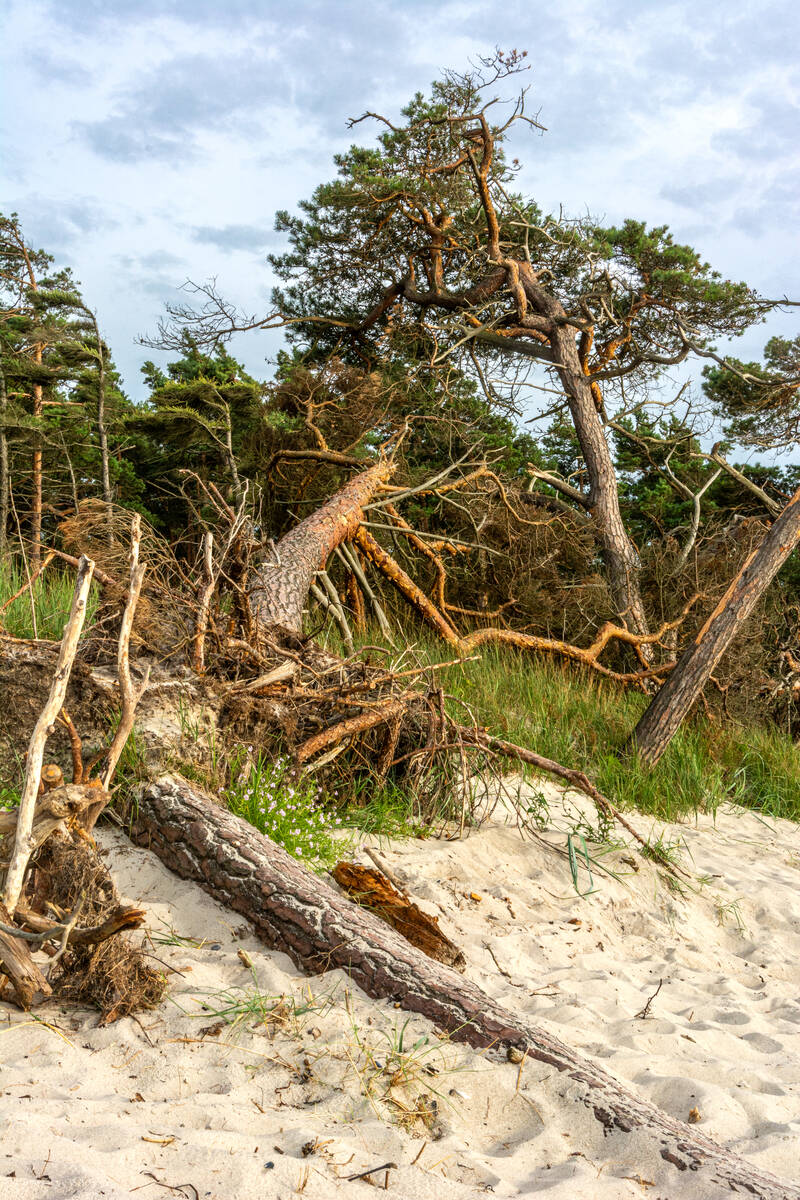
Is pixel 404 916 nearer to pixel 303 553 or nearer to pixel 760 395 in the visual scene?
pixel 303 553

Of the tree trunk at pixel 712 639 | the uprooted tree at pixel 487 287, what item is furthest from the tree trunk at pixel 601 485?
the tree trunk at pixel 712 639

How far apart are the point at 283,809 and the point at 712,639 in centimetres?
395

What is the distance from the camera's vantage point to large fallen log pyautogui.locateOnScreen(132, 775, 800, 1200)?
7.67ft

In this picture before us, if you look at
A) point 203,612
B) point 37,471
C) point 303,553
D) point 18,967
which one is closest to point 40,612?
point 203,612

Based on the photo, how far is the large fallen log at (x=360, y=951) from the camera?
234 centimetres

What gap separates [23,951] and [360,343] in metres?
12.2

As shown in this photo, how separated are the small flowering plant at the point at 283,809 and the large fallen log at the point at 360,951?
0.82 feet

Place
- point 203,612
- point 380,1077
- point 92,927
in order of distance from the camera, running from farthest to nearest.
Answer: point 203,612
point 92,927
point 380,1077

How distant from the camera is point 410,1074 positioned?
98.3 inches

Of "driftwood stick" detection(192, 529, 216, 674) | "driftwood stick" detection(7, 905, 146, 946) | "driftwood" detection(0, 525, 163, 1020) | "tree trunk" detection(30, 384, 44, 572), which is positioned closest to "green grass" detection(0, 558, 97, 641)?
"driftwood stick" detection(192, 529, 216, 674)

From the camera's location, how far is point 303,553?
7.25 metres

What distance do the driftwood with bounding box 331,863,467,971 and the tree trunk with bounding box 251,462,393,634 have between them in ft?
6.08

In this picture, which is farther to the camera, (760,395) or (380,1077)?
(760,395)

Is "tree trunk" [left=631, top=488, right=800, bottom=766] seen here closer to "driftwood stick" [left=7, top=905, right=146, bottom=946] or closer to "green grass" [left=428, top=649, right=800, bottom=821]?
"green grass" [left=428, top=649, right=800, bottom=821]
